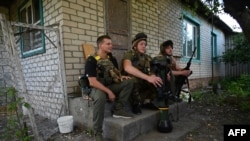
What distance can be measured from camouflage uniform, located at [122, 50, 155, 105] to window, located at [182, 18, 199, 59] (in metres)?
5.24

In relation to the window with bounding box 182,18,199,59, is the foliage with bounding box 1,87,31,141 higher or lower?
lower

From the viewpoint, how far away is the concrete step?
8.96 ft

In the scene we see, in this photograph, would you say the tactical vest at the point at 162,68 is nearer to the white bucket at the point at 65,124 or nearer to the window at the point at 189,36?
the white bucket at the point at 65,124

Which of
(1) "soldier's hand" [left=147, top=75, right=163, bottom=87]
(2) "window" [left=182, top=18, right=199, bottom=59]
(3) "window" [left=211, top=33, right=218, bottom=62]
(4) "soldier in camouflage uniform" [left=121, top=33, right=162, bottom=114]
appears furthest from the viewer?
(3) "window" [left=211, top=33, right=218, bottom=62]

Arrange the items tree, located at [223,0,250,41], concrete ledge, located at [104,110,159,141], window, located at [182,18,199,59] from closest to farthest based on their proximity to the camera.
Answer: concrete ledge, located at [104,110,159,141]
tree, located at [223,0,250,41]
window, located at [182,18,199,59]

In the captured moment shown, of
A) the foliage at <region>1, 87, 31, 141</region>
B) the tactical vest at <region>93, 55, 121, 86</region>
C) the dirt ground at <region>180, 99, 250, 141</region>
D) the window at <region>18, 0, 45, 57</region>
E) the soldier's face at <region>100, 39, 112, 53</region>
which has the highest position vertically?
the window at <region>18, 0, 45, 57</region>

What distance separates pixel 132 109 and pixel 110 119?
460 mm

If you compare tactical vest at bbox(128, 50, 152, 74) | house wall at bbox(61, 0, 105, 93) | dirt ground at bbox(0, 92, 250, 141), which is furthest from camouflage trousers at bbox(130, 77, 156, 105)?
house wall at bbox(61, 0, 105, 93)

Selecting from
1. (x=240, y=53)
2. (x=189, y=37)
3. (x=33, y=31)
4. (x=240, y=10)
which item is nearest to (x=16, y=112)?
(x=33, y=31)

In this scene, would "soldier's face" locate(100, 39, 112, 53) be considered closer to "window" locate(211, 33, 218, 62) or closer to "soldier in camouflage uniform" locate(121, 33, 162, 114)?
"soldier in camouflage uniform" locate(121, 33, 162, 114)

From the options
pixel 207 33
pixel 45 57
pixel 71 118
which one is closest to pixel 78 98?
pixel 71 118

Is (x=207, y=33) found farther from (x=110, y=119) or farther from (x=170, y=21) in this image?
(x=110, y=119)

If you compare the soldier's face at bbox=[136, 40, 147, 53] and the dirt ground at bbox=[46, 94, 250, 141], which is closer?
the dirt ground at bbox=[46, 94, 250, 141]

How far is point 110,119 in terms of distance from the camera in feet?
9.55
